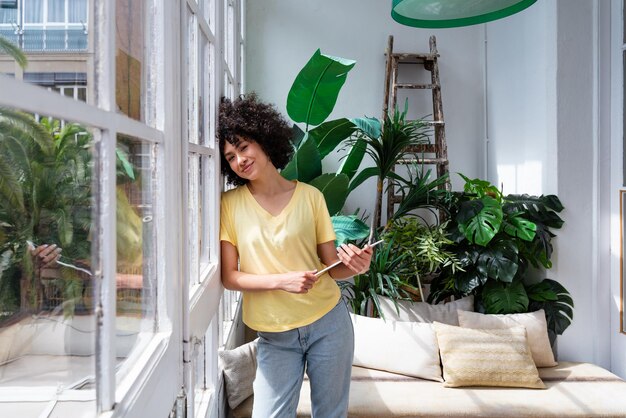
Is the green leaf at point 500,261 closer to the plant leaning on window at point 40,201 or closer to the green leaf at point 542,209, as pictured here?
the green leaf at point 542,209

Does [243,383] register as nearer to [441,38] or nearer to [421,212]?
[421,212]

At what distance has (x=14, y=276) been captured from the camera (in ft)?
1.51

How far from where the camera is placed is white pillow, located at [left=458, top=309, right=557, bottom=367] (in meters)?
3.03

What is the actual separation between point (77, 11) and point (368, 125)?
220cm

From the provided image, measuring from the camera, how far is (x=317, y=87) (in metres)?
2.53

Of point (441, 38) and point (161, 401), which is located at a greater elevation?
point (441, 38)

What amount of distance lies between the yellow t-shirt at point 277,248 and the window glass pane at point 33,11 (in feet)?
3.77

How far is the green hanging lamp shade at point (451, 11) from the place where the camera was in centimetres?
188

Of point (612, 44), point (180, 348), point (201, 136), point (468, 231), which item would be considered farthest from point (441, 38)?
point (180, 348)

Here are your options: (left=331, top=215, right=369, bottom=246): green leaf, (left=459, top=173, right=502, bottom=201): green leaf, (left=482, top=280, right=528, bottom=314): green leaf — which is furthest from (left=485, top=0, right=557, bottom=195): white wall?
(left=331, top=215, right=369, bottom=246): green leaf

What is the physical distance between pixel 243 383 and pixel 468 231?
148cm

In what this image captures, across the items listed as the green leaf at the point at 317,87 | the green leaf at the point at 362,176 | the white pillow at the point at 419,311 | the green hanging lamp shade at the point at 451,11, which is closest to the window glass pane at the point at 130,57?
the green hanging lamp shade at the point at 451,11

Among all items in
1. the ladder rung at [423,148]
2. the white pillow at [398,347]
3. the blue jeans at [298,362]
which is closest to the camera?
the blue jeans at [298,362]

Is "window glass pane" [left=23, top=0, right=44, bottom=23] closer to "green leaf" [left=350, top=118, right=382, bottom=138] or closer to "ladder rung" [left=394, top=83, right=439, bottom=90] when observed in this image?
"green leaf" [left=350, top=118, right=382, bottom=138]
